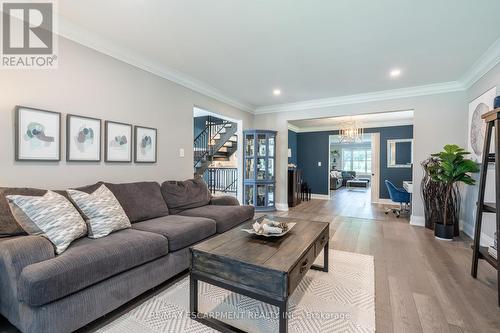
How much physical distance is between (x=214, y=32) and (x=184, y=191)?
2.07m

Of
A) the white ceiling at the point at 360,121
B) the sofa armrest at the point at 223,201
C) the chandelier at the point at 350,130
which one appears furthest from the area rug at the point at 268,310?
the chandelier at the point at 350,130

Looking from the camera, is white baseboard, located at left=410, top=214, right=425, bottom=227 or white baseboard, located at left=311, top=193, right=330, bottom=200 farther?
white baseboard, located at left=311, top=193, right=330, bottom=200

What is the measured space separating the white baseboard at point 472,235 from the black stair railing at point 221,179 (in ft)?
19.0

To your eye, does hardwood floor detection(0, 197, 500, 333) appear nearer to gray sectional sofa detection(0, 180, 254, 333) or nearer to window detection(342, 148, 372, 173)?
gray sectional sofa detection(0, 180, 254, 333)

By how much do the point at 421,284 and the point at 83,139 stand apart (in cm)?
379

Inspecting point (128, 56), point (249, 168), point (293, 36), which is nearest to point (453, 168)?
point (293, 36)

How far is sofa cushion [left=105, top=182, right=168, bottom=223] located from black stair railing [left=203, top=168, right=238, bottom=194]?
4961 mm

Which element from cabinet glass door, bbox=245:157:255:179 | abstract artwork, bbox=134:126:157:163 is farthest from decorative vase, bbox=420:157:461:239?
abstract artwork, bbox=134:126:157:163

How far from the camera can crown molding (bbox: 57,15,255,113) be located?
95.7 inches

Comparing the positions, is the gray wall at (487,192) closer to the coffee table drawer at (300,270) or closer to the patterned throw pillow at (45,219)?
the coffee table drawer at (300,270)

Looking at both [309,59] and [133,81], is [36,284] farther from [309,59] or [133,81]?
[309,59]

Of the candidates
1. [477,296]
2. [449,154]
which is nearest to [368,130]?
[449,154]

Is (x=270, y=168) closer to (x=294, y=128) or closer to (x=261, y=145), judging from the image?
(x=261, y=145)

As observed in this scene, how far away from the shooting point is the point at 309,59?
3.20m
